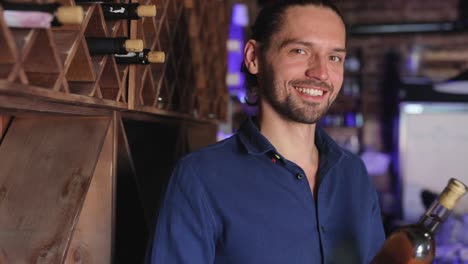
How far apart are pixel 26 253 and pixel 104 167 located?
24 centimetres

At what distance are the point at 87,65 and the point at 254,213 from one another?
49 cm

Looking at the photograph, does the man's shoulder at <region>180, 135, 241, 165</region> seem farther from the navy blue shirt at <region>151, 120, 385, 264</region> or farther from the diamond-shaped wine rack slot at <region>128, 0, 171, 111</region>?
the diamond-shaped wine rack slot at <region>128, 0, 171, 111</region>

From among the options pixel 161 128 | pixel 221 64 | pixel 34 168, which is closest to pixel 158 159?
pixel 161 128

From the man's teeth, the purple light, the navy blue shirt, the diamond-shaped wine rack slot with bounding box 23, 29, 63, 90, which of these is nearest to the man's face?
the man's teeth

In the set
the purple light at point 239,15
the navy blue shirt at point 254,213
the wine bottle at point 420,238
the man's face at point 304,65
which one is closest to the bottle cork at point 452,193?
the wine bottle at point 420,238

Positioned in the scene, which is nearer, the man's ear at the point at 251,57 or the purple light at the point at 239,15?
the man's ear at the point at 251,57

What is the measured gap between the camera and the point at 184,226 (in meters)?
1.09

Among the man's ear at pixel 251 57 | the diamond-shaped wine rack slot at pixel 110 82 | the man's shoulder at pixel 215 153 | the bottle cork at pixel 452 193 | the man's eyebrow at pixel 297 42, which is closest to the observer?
the bottle cork at pixel 452 193

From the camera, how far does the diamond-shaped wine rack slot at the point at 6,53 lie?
71 cm

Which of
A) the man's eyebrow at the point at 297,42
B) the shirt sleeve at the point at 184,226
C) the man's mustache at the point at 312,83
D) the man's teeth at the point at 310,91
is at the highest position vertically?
the man's eyebrow at the point at 297,42

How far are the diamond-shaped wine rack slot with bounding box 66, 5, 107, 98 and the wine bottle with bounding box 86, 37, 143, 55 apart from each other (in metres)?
0.02

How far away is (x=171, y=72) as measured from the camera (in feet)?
5.12

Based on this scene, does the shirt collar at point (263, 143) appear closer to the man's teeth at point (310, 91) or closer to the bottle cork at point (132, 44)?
the man's teeth at point (310, 91)

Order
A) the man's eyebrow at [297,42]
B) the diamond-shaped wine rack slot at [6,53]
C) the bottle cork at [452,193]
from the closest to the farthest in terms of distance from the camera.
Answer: the diamond-shaped wine rack slot at [6,53]
the bottle cork at [452,193]
the man's eyebrow at [297,42]
